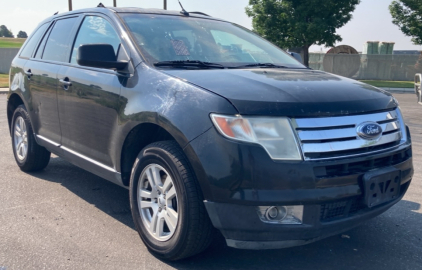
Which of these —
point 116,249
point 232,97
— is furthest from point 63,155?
point 232,97

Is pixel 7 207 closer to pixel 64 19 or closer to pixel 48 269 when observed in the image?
pixel 48 269

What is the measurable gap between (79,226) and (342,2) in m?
26.4

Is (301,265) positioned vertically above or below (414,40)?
below

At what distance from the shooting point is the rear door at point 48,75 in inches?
181

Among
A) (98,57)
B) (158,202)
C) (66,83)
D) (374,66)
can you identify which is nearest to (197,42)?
(98,57)

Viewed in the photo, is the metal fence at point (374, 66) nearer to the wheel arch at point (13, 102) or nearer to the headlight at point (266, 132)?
the wheel arch at point (13, 102)

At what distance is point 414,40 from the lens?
26.7m

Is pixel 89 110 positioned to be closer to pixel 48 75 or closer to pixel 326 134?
pixel 48 75

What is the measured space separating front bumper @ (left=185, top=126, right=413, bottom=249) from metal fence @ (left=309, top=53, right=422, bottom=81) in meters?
28.5

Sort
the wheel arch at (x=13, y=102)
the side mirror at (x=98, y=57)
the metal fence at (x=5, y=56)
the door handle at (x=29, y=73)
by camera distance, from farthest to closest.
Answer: the metal fence at (x=5, y=56) → the wheel arch at (x=13, y=102) → the door handle at (x=29, y=73) → the side mirror at (x=98, y=57)

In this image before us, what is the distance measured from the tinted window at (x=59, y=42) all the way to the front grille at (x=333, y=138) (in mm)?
2772

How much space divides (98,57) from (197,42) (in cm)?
91

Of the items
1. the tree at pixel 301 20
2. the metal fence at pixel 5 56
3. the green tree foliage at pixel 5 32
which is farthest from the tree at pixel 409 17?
the green tree foliage at pixel 5 32

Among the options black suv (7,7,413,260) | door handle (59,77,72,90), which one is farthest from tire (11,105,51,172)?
black suv (7,7,413,260)
